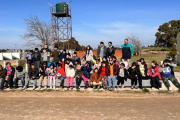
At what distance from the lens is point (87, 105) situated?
6273mm

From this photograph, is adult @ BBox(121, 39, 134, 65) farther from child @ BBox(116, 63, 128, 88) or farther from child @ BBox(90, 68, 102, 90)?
child @ BBox(90, 68, 102, 90)

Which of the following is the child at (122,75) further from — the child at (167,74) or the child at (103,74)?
the child at (167,74)

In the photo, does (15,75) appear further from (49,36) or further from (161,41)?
(161,41)

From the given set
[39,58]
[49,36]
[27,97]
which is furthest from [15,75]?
[49,36]

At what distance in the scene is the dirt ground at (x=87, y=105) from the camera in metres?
5.15

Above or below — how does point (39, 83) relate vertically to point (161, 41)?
below

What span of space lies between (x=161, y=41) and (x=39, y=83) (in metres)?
49.7

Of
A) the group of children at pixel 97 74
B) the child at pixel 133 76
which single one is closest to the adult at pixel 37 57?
the group of children at pixel 97 74

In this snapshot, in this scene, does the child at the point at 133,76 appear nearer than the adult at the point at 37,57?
Yes

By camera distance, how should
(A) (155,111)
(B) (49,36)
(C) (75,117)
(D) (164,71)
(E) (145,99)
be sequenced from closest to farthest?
(C) (75,117)
(A) (155,111)
(E) (145,99)
(D) (164,71)
(B) (49,36)

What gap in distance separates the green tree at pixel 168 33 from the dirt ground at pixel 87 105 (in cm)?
4743

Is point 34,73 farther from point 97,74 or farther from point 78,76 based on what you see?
point 97,74

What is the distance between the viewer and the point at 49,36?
2809 centimetres

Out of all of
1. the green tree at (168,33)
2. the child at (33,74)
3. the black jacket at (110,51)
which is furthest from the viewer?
the green tree at (168,33)
